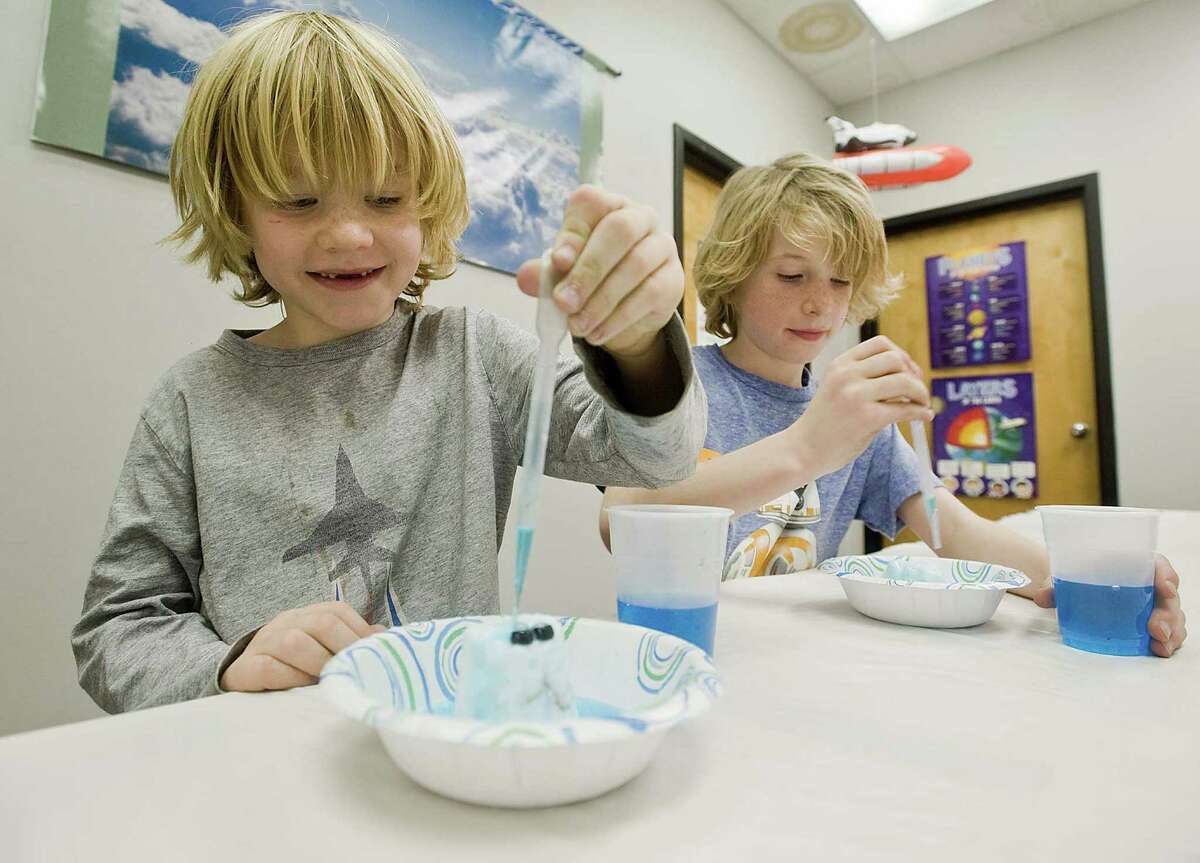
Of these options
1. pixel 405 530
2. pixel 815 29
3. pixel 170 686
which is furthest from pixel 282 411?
pixel 815 29

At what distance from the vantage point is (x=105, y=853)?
0.27 meters

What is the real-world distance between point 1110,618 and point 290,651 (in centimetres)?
66

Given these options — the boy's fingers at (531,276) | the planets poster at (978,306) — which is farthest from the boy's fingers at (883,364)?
the planets poster at (978,306)

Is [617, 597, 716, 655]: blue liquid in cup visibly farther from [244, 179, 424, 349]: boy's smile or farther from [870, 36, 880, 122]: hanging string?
[870, 36, 880, 122]: hanging string

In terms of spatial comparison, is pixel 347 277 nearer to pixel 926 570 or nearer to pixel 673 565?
pixel 673 565

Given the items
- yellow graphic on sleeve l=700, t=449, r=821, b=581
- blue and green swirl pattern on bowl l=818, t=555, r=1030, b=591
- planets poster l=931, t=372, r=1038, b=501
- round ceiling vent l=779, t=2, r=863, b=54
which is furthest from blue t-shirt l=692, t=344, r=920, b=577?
round ceiling vent l=779, t=2, r=863, b=54

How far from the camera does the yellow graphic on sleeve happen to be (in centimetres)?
103

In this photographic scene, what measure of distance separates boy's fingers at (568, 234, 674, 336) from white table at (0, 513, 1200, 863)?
0.94ft

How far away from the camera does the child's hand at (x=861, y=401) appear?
700 mm

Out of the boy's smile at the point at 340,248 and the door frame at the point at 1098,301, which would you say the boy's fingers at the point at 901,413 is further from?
the door frame at the point at 1098,301

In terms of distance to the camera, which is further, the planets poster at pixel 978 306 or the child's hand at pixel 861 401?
the planets poster at pixel 978 306

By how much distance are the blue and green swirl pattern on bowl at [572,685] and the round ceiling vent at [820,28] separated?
2841 millimetres

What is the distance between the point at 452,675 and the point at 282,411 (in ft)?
1.52

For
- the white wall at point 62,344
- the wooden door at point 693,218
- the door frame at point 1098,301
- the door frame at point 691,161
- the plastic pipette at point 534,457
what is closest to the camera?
the plastic pipette at point 534,457
